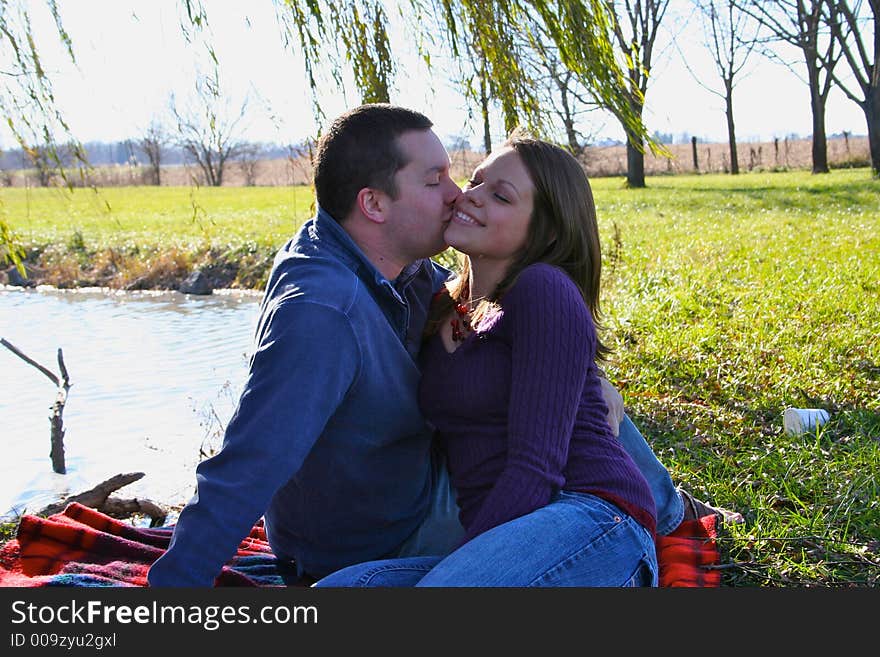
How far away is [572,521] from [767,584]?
1.17 meters

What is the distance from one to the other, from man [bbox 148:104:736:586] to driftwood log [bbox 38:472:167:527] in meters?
1.45

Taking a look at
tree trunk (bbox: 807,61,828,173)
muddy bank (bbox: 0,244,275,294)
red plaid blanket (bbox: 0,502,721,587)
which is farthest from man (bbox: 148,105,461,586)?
tree trunk (bbox: 807,61,828,173)

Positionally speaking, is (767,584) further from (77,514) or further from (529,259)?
(77,514)

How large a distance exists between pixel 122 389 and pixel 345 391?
6.23 meters

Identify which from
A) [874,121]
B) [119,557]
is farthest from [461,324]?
[874,121]

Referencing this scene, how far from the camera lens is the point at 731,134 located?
1204 inches

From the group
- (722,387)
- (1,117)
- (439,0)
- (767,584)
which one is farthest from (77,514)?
(722,387)

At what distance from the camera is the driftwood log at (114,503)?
414cm

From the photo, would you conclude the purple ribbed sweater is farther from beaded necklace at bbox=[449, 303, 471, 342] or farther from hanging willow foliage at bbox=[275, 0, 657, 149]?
hanging willow foliage at bbox=[275, 0, 657, 149]

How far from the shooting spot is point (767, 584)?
3189 mm

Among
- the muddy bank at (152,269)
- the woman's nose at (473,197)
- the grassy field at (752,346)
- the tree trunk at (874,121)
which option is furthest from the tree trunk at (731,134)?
the woman's nose at (473,197)

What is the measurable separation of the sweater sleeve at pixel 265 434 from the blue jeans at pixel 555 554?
1.25 ft

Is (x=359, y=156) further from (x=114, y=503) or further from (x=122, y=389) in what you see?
(x=122, y=389)

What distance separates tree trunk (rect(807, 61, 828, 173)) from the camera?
2515 cm
